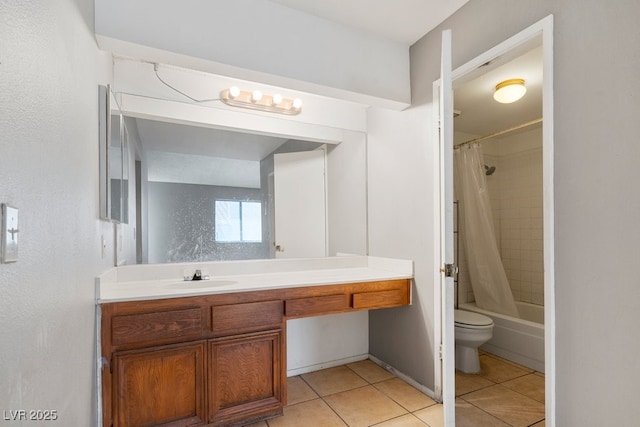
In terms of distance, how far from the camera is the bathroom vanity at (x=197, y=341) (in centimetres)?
151

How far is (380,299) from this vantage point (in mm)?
2193

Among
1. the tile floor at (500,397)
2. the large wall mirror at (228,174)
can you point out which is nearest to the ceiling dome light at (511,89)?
the large wall mirror at (228,174)

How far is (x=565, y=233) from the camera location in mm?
1392

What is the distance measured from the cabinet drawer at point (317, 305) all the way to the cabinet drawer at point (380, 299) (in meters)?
0.08

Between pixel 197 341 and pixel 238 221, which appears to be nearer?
pixel 197 341

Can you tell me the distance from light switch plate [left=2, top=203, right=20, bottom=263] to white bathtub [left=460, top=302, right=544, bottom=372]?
10.1 feet

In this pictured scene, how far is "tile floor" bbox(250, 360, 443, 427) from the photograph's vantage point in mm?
1860

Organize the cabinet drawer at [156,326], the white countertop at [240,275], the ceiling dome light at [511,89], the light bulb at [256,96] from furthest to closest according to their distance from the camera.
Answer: the ceiling dome light at [511,89] < the light bulb at [256,96] < the white countertop at [240,275] < the cabinet drawer at [156,326]

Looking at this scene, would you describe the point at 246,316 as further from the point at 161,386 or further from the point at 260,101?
the point at 260,101

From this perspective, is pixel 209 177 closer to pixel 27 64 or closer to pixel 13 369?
pixel 27 64

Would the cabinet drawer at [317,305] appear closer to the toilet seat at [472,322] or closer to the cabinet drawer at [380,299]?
the cabinet drawer at [380,299]

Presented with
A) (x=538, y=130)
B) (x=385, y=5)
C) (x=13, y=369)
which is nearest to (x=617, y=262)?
(x=385, y=5)

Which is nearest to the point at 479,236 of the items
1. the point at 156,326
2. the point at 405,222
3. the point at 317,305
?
the point at 405,222

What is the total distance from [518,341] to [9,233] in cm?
318
